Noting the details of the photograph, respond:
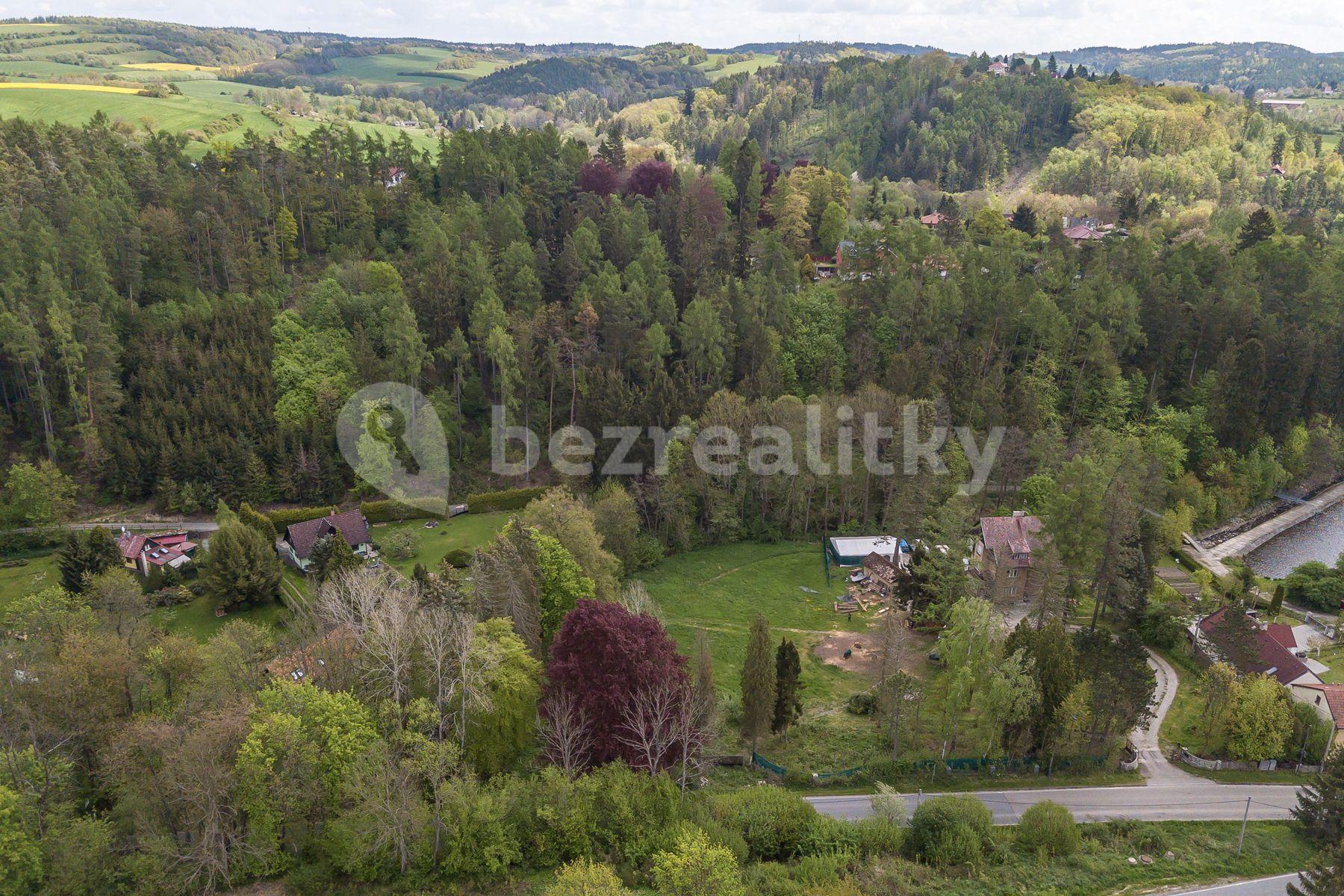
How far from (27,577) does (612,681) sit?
40.6 metres

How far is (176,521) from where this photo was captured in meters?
58.8

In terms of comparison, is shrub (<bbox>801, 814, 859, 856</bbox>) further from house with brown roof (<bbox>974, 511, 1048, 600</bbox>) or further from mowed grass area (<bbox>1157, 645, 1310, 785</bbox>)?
house with brown roof (<bbox>974, 511, 1048, 600</bbox>)

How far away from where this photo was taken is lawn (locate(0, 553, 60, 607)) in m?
50.3

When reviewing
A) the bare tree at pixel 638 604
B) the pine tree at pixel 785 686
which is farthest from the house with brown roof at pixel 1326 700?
the bare tree at pixel 638 604

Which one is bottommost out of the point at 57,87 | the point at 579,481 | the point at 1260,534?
the point at 1260,534

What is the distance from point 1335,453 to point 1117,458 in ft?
111

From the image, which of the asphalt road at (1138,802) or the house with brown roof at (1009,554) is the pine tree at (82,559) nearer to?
the asphalt road at (1138,802)

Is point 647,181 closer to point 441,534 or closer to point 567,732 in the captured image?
point 441,534

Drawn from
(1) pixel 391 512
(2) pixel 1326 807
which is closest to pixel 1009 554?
(2) pixel 1326 807

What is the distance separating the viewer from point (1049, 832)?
3222 centimetres

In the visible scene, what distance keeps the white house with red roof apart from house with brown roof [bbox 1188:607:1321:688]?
5960 centimetres

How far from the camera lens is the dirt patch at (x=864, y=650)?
47031 millimetres

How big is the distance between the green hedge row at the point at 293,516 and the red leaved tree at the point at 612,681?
29.7m

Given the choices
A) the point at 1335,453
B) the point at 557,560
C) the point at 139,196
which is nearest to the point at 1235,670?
the point at 557,560
